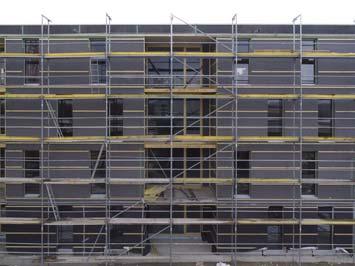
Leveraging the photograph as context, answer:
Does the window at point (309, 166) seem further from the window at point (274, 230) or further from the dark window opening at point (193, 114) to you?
the dark window opening at point (193, 114)

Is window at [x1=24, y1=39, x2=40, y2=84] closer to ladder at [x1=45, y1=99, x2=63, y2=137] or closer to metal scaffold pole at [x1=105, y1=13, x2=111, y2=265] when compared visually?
ladder at [x1=45, y1=99, x2=63, y2=137]

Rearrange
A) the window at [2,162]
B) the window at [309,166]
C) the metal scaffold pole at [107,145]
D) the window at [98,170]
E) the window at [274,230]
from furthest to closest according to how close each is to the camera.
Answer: the window at [2,162]
the window at [309,166]
the window at [274,230]
the window at [98,170]
the metal scaffold pole at [107,145]

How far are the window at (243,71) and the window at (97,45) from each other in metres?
5.49

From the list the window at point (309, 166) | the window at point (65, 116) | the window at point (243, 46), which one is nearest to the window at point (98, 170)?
the window at point (65, 116)

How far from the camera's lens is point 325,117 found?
16812 mm

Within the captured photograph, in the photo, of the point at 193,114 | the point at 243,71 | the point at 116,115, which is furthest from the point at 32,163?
the point at 243,71

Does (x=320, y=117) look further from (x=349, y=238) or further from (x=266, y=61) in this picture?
(x=349, y=238)

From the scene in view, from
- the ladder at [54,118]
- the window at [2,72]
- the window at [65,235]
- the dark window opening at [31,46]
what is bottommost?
the window at [65,235]

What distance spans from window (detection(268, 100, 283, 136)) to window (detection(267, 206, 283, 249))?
10.00ft

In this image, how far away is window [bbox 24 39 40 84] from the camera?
16703 millimetres

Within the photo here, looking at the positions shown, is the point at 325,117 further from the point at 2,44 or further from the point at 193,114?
the point at 2,44

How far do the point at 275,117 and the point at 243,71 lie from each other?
7.38ft

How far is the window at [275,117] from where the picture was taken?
16.8 meters

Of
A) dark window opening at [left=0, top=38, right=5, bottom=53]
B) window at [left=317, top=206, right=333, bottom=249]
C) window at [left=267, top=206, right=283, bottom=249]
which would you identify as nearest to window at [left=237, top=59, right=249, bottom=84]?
window at [left=267, top=206, right=283, bottom=249]
